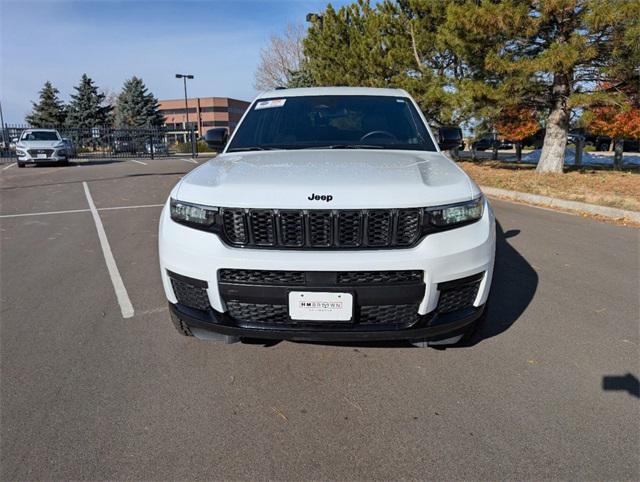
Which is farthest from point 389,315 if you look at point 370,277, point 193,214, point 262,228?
point 193,214

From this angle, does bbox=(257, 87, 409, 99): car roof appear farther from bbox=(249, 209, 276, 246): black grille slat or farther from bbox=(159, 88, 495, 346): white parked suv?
bbox=(249, 209, 276, 246): black grille slat

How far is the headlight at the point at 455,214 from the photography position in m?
2.43

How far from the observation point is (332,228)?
→ 7.77 ft

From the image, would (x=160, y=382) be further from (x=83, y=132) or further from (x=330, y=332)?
(x=83, y=132)

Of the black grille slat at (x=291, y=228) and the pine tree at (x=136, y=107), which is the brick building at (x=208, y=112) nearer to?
the pine tree at (x=136, y=107)

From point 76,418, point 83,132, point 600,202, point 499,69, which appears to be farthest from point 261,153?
point 83,132

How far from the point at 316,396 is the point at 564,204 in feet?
26.3

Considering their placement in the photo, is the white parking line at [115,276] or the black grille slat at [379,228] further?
the white parking line at [115,276]

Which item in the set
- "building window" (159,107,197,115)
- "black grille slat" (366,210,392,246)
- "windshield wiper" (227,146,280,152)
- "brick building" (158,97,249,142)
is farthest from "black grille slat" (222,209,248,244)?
"building window" (159,107,197,115)

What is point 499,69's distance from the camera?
36.5 feet

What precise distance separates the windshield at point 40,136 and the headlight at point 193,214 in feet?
71.5

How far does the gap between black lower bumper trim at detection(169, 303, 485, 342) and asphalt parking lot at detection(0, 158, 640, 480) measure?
389mm

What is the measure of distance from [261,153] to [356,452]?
7.09 feet

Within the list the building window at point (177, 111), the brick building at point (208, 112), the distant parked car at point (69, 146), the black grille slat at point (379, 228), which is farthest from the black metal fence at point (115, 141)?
the building window at point (177, 111)
